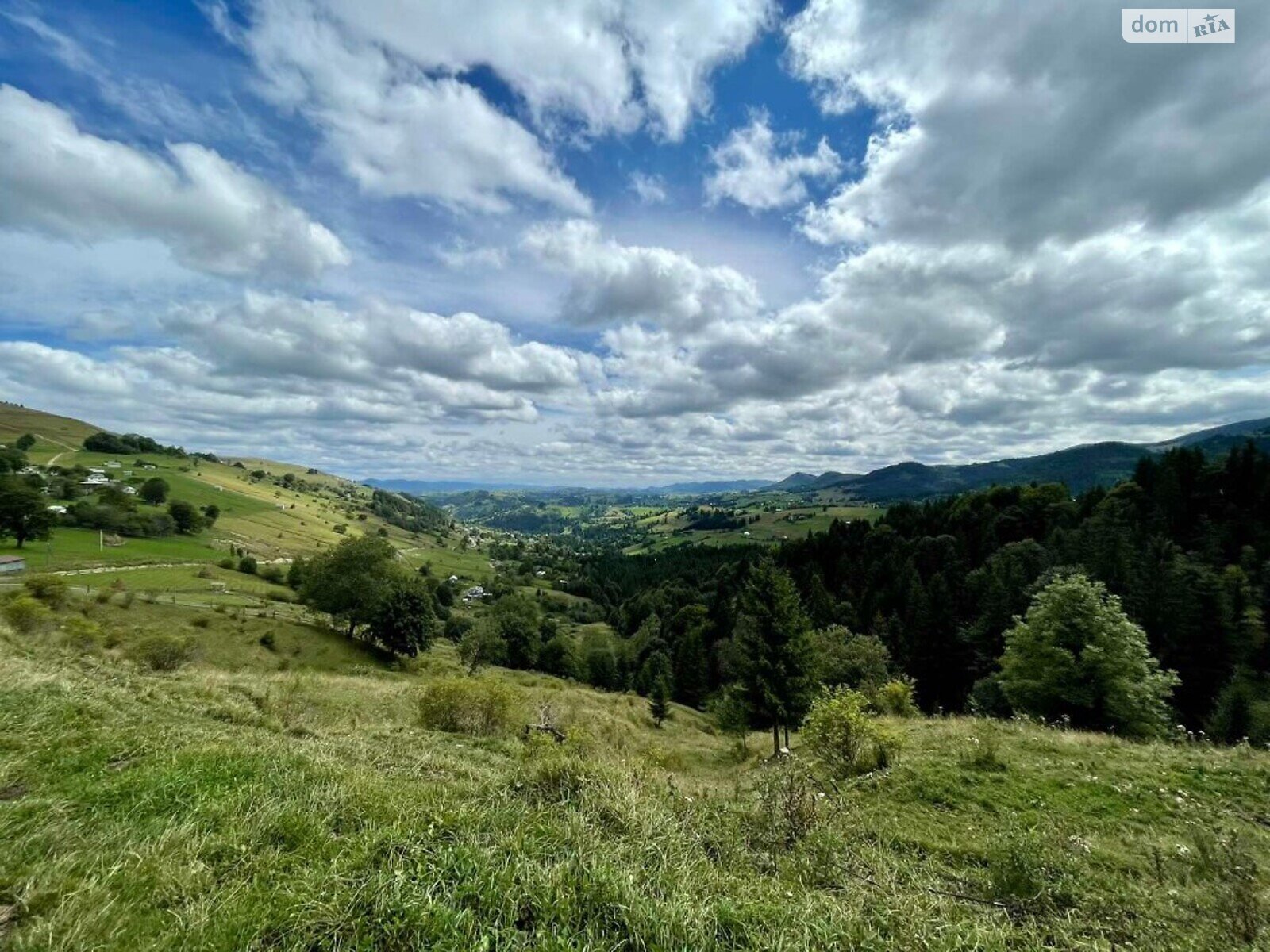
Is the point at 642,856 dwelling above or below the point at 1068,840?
above

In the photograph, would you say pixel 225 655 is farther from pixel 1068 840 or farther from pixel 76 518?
pixel 76 518

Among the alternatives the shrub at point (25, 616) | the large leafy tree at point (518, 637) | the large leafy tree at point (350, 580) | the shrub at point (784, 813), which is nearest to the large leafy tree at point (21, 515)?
the large leafy tree at point (350, 580)

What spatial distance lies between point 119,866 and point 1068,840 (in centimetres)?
1113

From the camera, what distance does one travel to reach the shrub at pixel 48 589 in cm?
3375

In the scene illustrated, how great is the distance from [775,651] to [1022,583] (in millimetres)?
40158

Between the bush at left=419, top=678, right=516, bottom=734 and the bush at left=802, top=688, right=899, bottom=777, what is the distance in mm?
9964

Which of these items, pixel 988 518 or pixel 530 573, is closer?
pixel 988 518

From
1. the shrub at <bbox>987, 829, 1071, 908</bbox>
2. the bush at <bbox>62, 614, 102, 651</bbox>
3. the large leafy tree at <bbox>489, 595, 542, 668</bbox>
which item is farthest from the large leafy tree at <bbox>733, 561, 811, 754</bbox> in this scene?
the large leafy tree at <bbox>489, 595, 542, 668</bbox>

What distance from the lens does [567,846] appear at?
5.23 m

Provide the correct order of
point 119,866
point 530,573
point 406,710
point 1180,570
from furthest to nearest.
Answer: point 530,573
point 1180,570
point 406,710
point 119,866

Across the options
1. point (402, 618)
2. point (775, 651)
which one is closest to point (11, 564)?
point (402, 618)

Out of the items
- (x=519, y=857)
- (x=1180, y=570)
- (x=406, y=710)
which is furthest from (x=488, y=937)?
(x=1180, y=570)

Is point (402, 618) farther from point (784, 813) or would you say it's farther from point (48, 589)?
point (784, 813)

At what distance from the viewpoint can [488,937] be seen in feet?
12.2
